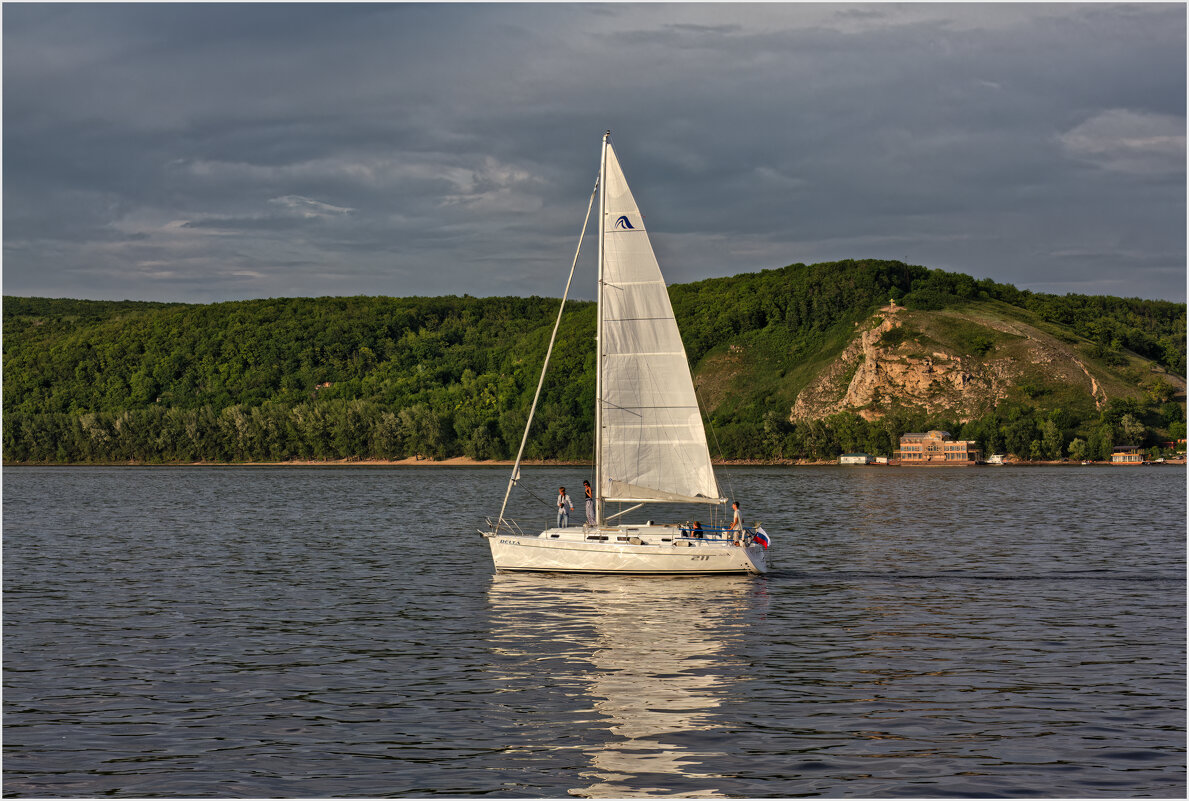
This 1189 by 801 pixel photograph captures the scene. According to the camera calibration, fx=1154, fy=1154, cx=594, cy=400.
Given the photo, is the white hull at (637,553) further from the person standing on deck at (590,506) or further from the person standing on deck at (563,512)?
the person standing on deck at (563,512)

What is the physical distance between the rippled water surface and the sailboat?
1.43 meters

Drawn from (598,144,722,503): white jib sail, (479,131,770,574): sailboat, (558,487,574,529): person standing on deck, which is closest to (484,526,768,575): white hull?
(479,131,770,574): sailboat

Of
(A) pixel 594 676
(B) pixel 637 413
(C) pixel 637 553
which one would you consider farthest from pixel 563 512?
(A) pixel 594 676

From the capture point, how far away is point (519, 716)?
21.0 meters

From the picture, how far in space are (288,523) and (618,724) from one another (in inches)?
2379

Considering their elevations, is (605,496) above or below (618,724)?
above

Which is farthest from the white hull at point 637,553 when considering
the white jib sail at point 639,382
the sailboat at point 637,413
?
the white jib sail at point 639,382

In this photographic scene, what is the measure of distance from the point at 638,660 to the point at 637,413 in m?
14.6

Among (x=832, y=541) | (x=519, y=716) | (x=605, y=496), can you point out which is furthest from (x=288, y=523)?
(x=519, y=716)


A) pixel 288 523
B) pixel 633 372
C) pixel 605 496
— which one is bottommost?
pixel 288 523

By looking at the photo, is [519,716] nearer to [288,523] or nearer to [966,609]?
[966,609]

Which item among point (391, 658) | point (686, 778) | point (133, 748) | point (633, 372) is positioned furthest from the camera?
point (633, 372)

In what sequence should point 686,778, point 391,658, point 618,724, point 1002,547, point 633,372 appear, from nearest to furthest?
point 686,778 → point 618,724 → point 391,658 → point 633,372 → point 1002,547

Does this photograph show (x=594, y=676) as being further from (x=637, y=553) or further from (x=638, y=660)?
(x=637, y=553)
